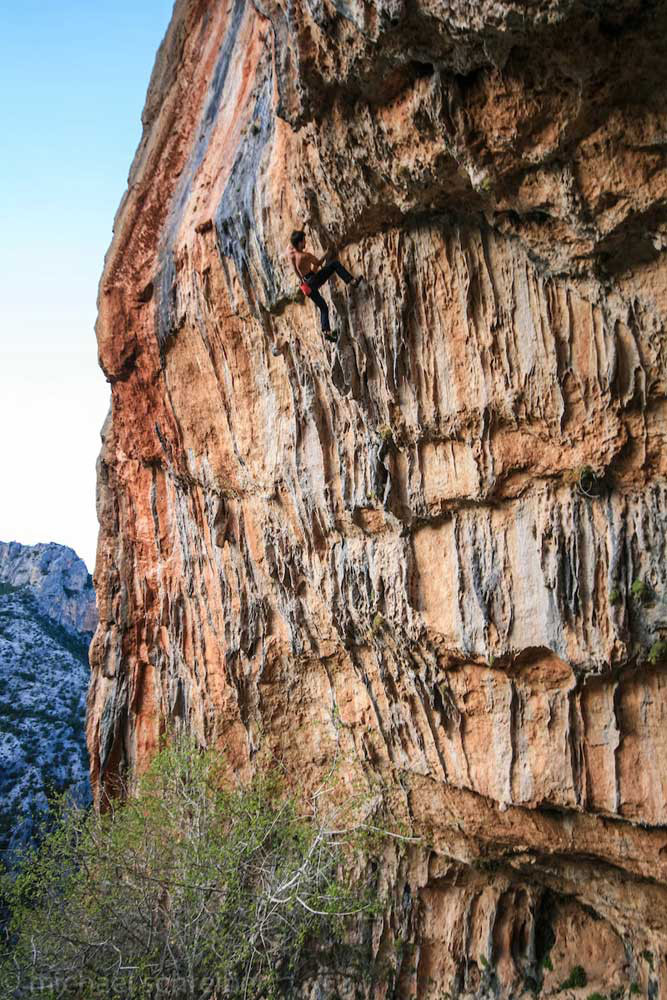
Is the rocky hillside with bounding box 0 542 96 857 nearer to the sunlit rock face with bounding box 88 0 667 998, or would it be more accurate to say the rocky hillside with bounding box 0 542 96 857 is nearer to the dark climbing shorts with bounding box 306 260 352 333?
the sunlit rock face with bounding box 88 0 667 998

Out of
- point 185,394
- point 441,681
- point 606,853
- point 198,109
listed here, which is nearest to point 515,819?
point 606,853

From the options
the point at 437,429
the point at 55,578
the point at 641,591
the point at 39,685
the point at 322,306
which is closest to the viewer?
the point at 641,591

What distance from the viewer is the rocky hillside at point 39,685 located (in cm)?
2653

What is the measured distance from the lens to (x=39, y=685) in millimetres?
33938

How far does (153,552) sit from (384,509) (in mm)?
7464

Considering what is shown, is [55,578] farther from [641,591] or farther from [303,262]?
[641,591]

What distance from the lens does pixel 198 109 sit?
12.0 metres

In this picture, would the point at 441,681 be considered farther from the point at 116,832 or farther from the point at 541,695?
the point at 116,832

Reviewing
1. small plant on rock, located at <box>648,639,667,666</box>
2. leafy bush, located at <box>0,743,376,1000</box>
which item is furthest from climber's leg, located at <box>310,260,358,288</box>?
leafy bush, located at <box>0,743,376,1000</box>

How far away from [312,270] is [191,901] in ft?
30.9

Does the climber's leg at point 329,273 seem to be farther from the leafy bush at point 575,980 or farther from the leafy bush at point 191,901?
the leafy bush at point 575,980

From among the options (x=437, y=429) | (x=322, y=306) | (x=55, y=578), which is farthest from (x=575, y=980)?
(x=55, y=578)

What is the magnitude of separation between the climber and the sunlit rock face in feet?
0.71

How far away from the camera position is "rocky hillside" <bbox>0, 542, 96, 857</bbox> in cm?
2653
